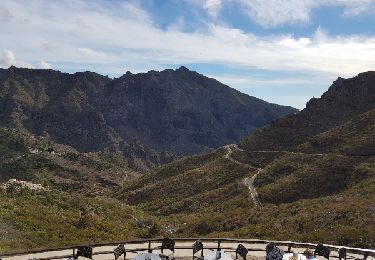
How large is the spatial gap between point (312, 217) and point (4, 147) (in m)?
159

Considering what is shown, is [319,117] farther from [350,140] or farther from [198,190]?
[198,190]

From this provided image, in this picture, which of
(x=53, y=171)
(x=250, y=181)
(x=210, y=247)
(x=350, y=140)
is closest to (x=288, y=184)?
(x=250, y=181)

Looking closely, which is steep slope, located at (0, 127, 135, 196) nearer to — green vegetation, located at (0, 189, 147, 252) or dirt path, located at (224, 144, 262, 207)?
dirt path, located at (224, 144, 262, 207)

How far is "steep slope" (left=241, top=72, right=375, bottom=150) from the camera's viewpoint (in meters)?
138

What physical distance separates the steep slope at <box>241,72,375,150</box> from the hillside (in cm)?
31

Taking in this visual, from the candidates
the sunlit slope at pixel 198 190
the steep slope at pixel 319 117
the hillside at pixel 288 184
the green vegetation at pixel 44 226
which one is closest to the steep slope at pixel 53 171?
the hillside at pixel 288 184

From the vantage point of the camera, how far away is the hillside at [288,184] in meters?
47.1

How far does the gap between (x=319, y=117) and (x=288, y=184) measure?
65.4m

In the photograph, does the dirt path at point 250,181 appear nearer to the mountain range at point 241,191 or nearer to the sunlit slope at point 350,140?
the mountain range at point 241,191

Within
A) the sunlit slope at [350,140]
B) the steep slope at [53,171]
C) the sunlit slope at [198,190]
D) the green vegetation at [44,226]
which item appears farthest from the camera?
the steep slope at [53,171]

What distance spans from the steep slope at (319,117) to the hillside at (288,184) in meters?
0.31

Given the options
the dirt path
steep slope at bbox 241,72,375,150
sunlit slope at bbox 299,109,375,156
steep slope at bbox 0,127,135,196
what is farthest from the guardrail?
steep slope at bbox 0,127,135,196

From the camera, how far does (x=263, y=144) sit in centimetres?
13712

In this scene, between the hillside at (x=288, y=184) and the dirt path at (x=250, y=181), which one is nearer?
the hillside at (x=288, y=184)
